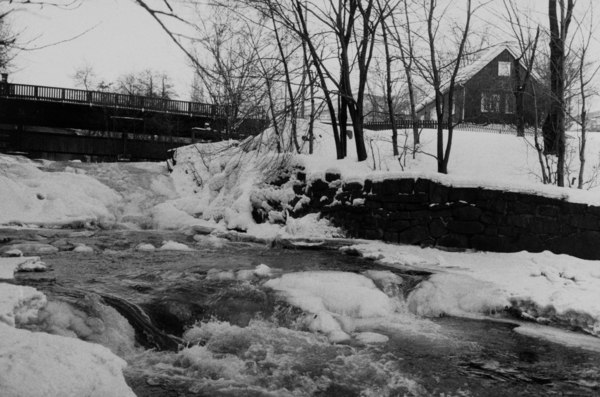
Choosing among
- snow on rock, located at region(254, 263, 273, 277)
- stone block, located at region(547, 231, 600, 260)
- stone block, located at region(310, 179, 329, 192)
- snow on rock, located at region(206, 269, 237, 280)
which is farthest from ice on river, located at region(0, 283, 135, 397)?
stone block, located at region(310, 179, 329, 192)

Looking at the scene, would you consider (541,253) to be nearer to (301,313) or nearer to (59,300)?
(301,313)

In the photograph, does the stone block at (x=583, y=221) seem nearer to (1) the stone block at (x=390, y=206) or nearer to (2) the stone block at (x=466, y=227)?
(2) the stone block at (x=466, y=227)

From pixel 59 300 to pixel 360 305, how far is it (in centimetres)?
285

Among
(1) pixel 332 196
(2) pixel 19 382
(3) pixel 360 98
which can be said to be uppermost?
(3) pixel 360 98

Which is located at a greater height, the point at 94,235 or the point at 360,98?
the point at 360,98

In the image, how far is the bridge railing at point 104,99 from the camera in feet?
72.4

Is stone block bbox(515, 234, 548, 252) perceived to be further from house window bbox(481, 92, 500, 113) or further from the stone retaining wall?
house window bbox(481, 92, 500, 113)

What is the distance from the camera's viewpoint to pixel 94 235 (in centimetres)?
1053

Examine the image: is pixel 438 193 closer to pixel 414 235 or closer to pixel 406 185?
pixel 406 185

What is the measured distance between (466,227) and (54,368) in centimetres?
651

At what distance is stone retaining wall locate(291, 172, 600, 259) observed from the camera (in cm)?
748

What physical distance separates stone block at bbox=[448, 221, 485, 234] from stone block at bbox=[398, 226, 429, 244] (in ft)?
1.41

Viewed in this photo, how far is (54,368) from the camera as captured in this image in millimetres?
3002

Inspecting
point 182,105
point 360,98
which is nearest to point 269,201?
point 360,98
